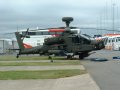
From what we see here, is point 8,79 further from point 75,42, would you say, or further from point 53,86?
point 75,42

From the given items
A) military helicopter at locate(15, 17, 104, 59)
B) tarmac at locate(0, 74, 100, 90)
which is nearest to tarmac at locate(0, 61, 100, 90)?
tarmac at locate(0, 74, 100, 90)

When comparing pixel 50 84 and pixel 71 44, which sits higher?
pixel 71 44

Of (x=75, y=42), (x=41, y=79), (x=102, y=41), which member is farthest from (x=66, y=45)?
(x=41, y=79)

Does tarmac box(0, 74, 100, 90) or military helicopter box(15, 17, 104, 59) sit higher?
military helicopter box(15, 17, 104, 59)

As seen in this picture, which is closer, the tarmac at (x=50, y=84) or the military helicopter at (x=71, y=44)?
the tarmac at (x=50, y=84)

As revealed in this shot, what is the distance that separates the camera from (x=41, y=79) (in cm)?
1692

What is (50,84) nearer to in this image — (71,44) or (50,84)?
(50,84)

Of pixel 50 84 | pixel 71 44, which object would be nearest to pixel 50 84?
pixel 50 84

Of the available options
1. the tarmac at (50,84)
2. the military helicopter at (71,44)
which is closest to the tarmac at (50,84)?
the tarmac at (50,84)

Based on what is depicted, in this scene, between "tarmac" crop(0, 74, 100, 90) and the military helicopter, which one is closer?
"tarmac" crop(0, 74, 100, 90)

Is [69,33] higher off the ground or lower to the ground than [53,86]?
higher

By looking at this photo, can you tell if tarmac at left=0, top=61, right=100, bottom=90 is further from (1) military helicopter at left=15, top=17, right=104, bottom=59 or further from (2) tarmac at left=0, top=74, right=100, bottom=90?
(1) military helicopter at left=15, top=17, right=104, bottom=59

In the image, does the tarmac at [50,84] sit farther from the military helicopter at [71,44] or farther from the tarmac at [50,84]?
the military helicopter at [71,44]

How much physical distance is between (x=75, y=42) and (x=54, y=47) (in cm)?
206
